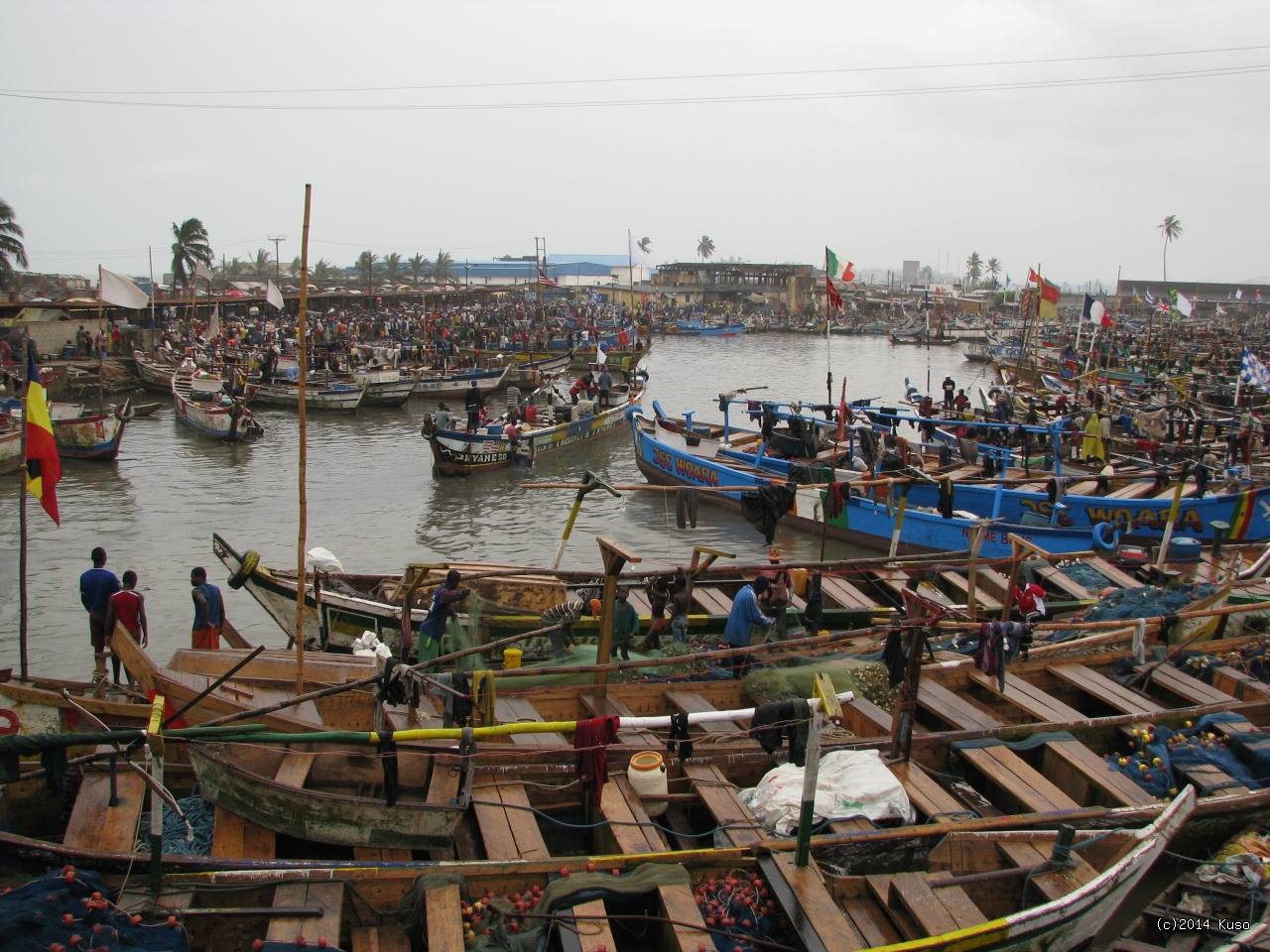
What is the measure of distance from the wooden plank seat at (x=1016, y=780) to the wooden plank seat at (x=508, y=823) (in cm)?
368

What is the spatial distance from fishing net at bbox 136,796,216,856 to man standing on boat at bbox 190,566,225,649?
4156 millimetres

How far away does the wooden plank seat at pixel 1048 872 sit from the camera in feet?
20.6

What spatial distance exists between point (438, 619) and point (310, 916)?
161 inches

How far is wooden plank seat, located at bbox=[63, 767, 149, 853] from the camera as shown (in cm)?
611

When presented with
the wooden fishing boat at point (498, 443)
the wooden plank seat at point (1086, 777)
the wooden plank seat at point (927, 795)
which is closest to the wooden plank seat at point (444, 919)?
the wooden plank seat at point (927, 795)

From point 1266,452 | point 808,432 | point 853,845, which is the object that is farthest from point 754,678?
point 1266,452

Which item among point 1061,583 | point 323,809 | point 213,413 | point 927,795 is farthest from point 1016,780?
point 213,413

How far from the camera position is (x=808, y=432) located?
71.4 feet

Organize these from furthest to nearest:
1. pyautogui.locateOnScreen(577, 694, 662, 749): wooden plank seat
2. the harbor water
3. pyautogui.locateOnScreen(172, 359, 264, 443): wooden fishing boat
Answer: pyautogui.locateOnScreen(172, 359, 264, 443): wooden fishing boat → the harbor water → pyautogui.locateOnScreen(577, 694, 662, 749): wooden plank seat

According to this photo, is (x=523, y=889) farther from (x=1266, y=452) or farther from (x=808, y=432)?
(x=1266, y=452)

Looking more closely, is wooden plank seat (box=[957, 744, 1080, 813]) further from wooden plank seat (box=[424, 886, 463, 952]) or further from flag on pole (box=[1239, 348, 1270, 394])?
flag on pole (box=[1239, 348, 1270, 394])

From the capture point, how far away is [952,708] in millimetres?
8875

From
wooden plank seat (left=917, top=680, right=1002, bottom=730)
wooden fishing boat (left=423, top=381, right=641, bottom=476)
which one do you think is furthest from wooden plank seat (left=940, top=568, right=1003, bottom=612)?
wooden fishing boat (left=423, top=381, right=641, bottom=476)

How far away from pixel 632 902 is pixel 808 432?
650 inches
